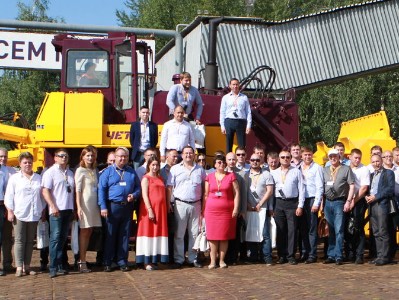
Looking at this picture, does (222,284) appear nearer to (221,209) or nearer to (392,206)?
(221,209)

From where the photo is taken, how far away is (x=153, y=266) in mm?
12961

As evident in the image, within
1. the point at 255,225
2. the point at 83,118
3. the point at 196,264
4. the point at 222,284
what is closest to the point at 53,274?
the point at 196,264

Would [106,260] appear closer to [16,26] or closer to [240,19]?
[16,26]

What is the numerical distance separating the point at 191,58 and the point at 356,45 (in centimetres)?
518

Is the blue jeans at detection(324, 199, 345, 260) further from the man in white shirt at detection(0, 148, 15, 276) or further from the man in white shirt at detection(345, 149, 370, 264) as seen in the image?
the man in white shirt at detection(0, 148, 15, 276)

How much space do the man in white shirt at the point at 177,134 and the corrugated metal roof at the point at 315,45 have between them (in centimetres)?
1208

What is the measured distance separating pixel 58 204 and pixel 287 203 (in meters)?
3.57

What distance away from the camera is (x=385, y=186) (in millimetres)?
13664

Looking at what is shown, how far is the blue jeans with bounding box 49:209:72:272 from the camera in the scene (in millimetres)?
12422

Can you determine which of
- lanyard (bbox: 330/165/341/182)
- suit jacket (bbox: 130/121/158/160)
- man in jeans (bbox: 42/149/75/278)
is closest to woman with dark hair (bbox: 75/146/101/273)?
man in jeans (bbox: 42/149/75/278)

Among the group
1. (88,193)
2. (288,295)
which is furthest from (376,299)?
(88,193)

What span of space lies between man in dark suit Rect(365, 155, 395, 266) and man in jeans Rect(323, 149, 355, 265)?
0.38 meters

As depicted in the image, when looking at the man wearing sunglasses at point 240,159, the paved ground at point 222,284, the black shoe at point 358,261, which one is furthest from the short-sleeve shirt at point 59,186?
the black shoe at point 358,261

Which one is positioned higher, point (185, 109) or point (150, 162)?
point (185, 109)
